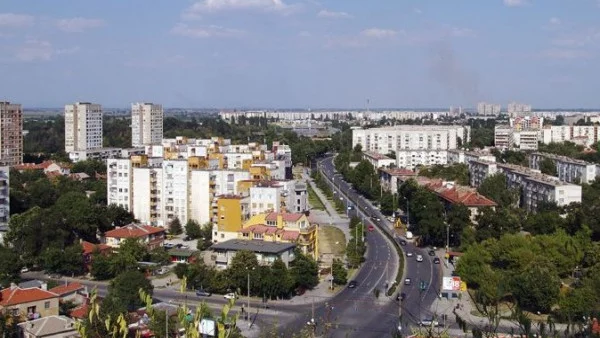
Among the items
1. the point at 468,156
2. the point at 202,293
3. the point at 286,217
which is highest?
the point at 468,156

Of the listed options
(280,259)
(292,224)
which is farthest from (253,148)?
(280,259)

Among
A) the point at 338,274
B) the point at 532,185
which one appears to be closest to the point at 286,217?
the point at 338,274

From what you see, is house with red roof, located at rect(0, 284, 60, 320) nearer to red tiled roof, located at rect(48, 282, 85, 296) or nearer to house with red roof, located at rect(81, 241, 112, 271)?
red tiled roof, located at rect(48, 282, 85, 296)

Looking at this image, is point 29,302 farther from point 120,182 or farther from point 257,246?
point 120,182

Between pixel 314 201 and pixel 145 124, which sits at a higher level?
pixel 145 124

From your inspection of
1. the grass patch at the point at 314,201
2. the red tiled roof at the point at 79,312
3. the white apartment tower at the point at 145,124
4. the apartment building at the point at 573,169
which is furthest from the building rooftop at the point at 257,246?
the white apartment tower at the point at 145,124

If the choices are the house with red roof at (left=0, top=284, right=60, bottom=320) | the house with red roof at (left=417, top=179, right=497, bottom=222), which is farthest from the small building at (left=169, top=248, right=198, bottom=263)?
the house with red roof at (left=417, top=179, right=497, bottom=222)

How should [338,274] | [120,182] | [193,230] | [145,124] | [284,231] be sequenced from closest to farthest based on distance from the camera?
[338,274]
[284,231]
[193,230]
[120,182]
[145,124]

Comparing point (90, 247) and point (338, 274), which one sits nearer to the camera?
point (338, 274)
